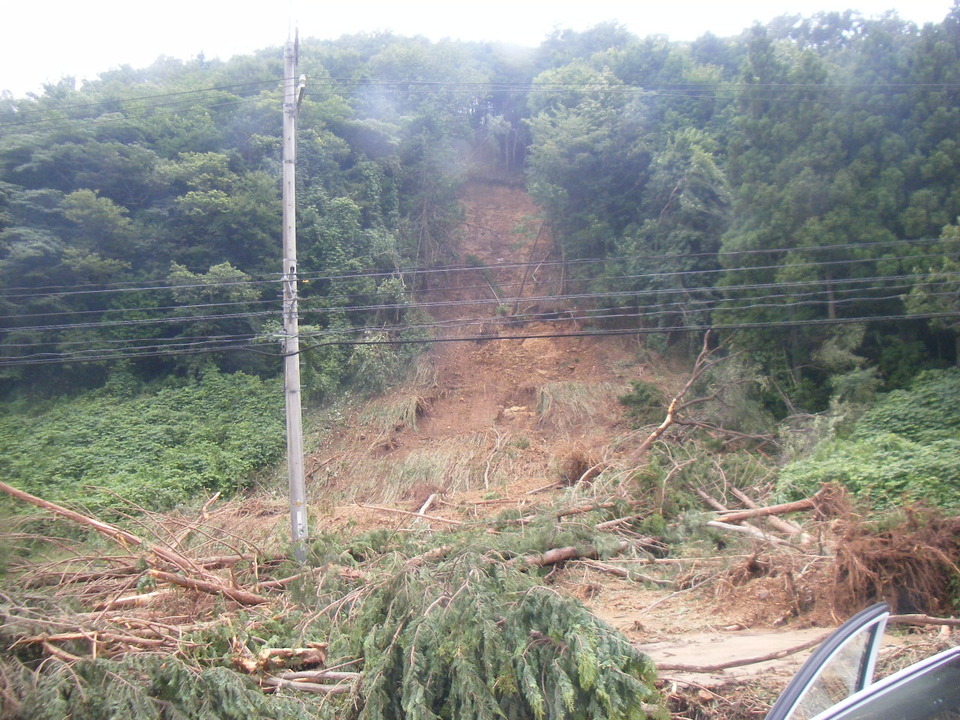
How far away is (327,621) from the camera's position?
6.24m

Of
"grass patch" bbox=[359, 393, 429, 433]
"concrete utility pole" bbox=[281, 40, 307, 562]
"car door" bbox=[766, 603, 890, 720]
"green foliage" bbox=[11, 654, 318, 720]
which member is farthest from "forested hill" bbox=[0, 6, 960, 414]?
"car door" bbox=[766, 603, 890, 720]

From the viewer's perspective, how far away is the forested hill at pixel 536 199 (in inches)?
512

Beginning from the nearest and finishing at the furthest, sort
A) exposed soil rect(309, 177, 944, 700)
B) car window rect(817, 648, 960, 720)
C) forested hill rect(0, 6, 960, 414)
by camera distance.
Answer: car window rect(817, 648, 960, 720) → exposed soil rect(309, 177, 944, 700) → forested hill rect(0, 6, 960, 414)

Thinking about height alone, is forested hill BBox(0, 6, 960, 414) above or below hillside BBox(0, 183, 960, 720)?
above

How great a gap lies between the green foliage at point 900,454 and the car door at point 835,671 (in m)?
5.60

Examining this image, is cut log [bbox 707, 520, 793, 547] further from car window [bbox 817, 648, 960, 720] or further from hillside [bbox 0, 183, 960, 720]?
car window [bbox 817, 648, 960, 720]

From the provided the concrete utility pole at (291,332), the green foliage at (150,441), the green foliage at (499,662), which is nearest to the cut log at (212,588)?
the concrete utility pole at (291,332)

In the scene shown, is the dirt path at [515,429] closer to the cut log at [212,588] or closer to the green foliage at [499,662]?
the green foliage at [499,662]

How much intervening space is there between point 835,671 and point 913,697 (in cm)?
25

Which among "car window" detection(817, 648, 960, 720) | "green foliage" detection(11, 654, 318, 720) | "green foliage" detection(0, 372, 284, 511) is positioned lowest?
"green foliage" detection(0, 372, 284, 511)

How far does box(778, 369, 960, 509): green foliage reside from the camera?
7758 millimetres

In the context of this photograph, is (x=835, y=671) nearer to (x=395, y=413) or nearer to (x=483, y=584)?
(x=483, y=584)

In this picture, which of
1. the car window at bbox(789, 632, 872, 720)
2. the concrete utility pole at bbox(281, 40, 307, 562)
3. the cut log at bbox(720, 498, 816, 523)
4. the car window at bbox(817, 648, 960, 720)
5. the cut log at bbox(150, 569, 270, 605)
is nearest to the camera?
the car window at bbox(817, 648, 960, 720)

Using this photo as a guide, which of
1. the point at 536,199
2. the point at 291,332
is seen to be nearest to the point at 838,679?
the point at 291,332
